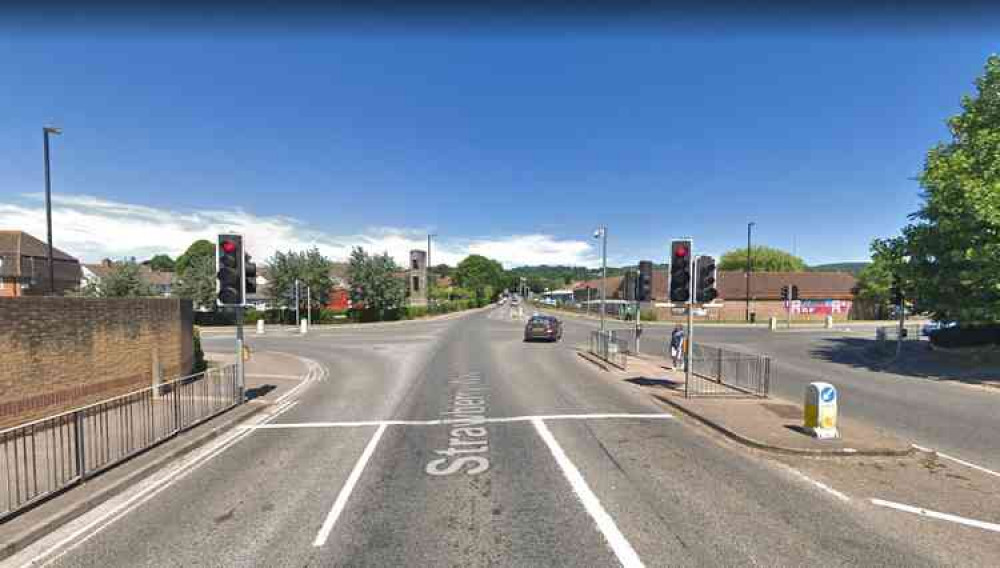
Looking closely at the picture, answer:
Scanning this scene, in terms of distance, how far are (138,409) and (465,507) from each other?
884cm

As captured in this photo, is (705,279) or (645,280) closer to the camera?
(705,279)

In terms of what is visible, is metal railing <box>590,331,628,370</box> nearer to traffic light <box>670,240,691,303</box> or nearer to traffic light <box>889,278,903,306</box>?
traffic light <box>670,240,691,303</box>

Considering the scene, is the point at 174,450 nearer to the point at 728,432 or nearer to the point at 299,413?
the point at 299,413

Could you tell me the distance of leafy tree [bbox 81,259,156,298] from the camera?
25.6 meters

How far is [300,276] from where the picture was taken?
39.9 m

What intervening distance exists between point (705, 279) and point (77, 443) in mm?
12296

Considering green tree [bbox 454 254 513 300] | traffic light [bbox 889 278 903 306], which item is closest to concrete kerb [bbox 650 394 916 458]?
traffic light [bbox 889 278 903 306]

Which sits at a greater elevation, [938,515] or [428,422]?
[938,515]

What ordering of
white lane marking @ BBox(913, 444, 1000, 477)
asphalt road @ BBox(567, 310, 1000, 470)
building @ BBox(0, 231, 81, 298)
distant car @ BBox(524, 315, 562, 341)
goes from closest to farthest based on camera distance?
white lane marking @ BBox(913, 444, 1000, 477) → asphalt road @ BBox(567, 310, 1000, 470) → distant car @ BBox(524, 315, 562, 341) → building @ BBox(0, 231, 81, 298)

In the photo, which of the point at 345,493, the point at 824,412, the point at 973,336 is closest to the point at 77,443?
the point at 345,493

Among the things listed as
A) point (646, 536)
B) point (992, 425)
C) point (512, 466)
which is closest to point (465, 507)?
point (512, 466)

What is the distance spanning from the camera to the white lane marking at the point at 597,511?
4141 millimetres

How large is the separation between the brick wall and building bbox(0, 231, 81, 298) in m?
36.9

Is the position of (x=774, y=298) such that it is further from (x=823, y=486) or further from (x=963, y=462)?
(x=823, y=486)
